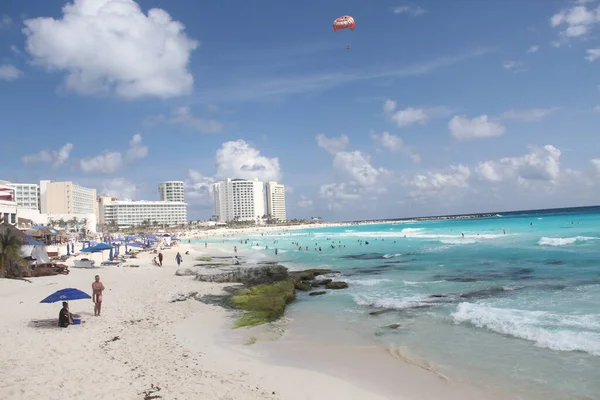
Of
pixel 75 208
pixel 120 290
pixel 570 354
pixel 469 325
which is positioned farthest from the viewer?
pixel 75 208

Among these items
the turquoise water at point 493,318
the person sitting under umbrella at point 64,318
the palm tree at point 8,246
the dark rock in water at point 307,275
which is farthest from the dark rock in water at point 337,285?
the palm tree at point 8,246

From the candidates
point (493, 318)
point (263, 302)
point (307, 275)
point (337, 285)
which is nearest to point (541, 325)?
point (493, 318)

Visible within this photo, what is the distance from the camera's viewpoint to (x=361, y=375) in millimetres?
9812

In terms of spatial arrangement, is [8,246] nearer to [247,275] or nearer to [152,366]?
[247,275]

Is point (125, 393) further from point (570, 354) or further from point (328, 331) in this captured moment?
point (570, 354)

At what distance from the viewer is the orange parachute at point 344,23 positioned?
2788 centimetres

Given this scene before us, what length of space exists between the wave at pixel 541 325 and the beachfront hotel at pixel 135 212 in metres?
162

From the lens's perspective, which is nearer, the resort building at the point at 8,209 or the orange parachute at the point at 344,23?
the orange parachute at the point at 344,23

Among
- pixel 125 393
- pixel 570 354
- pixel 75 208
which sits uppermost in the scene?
pixel 75 208

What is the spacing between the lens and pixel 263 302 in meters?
17.5

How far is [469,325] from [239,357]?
24.6 ft

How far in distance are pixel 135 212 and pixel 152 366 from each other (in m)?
177

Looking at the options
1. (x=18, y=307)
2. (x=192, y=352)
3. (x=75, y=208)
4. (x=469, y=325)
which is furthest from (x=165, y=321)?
(x=75, y=208)

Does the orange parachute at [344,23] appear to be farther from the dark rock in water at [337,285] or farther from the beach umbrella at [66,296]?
the beach umbrella at [66,296]
